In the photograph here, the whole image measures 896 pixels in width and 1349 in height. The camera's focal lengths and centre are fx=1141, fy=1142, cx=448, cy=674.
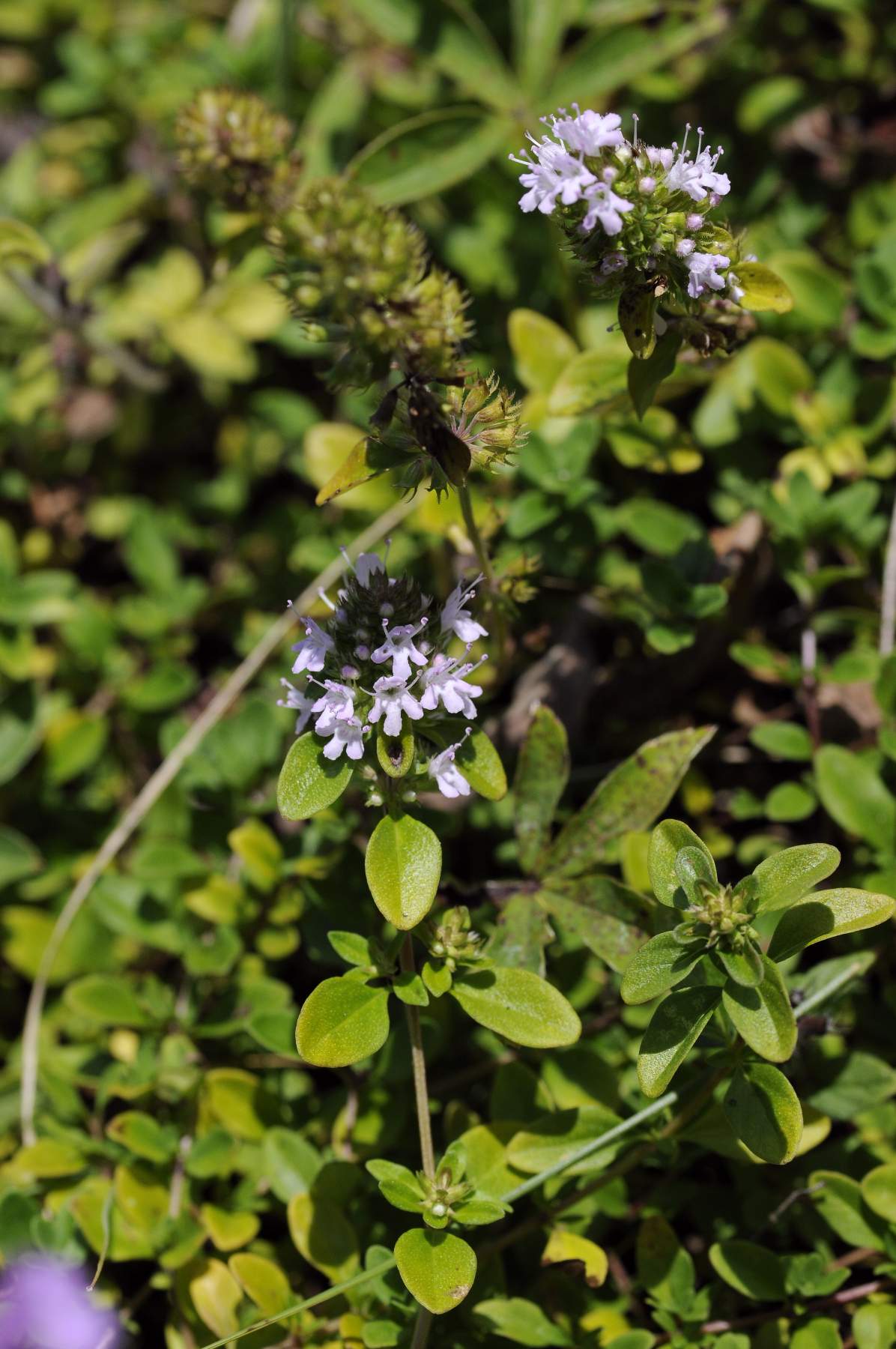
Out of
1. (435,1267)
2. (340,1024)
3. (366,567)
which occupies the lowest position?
(435,1267)

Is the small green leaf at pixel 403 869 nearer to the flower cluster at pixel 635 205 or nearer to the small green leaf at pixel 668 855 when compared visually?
the small green leaf at pixel 668 855

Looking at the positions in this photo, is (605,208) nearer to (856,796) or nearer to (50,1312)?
(856,796)

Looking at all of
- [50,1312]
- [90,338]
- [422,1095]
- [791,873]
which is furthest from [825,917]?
[90,338]

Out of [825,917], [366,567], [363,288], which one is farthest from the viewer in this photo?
[366,567]

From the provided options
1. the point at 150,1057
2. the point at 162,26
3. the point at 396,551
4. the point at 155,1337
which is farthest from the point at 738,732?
the point at 162,26

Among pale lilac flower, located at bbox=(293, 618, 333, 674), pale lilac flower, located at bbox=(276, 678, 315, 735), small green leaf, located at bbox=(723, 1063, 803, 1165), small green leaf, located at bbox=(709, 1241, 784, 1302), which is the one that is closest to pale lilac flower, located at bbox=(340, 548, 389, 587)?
pale lilac flower, located at bbox=(293, 618, 333, 674)

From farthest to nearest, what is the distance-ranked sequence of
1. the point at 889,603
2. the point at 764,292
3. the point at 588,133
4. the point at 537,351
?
1. the point at 537,351
2. the point at 889,603
3. the point at 764,292
4. the point at 588,133
